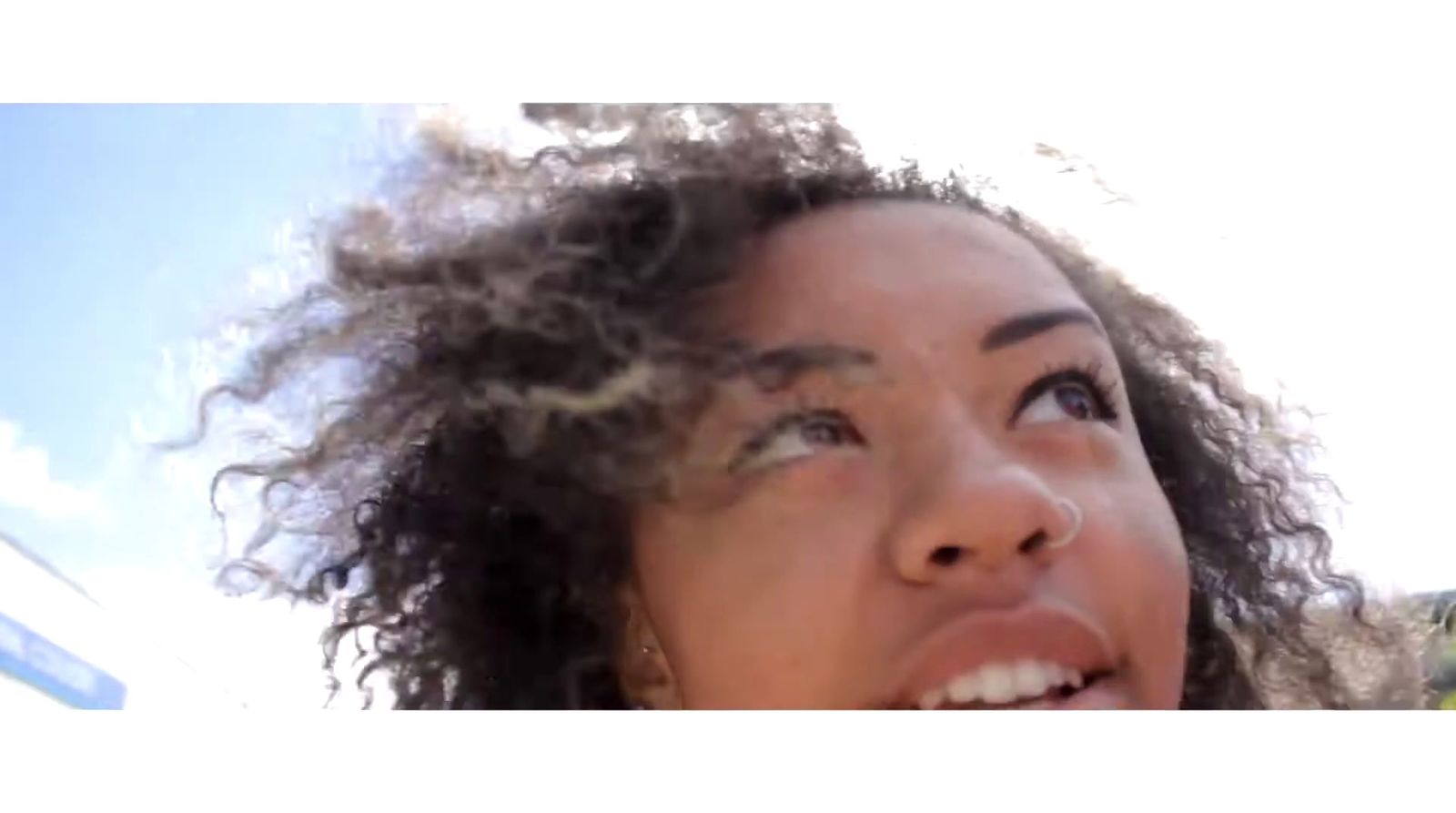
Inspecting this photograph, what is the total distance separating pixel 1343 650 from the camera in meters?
1.25

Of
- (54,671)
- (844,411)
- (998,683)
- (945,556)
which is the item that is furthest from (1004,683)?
(54,671)

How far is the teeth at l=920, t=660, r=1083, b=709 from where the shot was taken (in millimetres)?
1016

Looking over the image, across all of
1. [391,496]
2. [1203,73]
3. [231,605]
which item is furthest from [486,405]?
[1203,73]

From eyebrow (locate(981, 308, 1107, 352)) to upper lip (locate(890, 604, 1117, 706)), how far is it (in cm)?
23

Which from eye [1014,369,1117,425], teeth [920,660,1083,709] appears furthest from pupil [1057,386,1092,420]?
teeth [920,660,1083,709]

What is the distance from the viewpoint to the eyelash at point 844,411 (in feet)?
3.53

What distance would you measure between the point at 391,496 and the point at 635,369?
261 millimetres

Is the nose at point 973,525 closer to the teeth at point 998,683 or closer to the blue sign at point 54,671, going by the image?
the teeth at point 998,683

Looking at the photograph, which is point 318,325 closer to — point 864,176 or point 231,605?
point 231,605

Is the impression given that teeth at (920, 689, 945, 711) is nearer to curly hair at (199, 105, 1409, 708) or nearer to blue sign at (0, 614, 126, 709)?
curly hair at (199, 105, 1409, 708)

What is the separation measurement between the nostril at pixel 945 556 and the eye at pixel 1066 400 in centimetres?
14

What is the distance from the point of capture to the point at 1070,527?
41.5 inches

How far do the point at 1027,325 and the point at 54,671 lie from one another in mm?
913

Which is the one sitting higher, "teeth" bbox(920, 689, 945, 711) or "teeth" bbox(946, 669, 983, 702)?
"teeth" bbox(946, 669, 983, 702)
